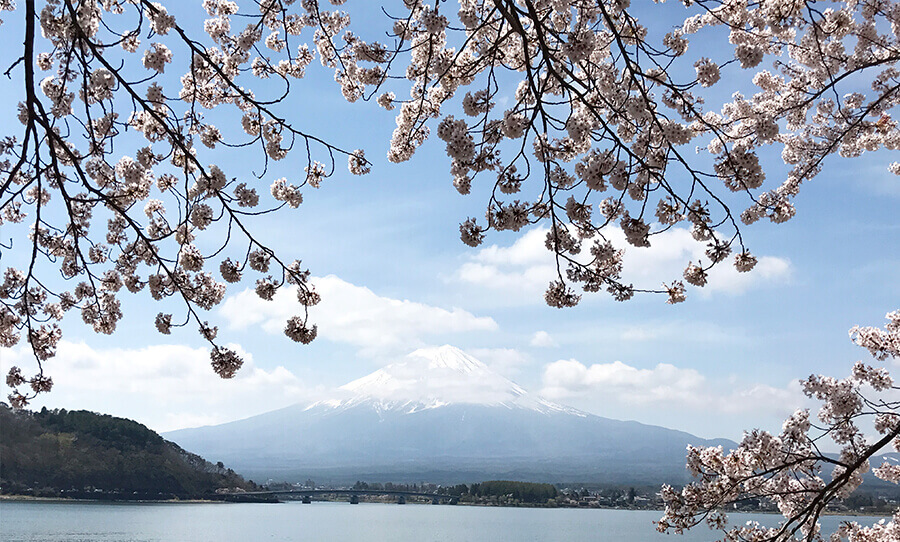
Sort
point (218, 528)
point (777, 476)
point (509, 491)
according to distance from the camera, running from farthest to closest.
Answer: point (509, 491)
point (218, 528)
point (777, 476)

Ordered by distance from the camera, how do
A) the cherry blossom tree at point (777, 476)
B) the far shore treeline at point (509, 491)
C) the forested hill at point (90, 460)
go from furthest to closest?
the far shore treeline at point (509, 491), the forested hill at point (90, 460), the cherry blossom tree at point (777, 476)

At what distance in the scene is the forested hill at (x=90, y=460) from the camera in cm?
4803

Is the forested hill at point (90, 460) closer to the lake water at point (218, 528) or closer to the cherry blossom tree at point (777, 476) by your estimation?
the lake water at point (218, 528)

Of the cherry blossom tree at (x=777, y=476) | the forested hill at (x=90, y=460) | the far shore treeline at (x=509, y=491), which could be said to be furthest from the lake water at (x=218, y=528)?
the cherry blossom tree at (x=777, y=476)

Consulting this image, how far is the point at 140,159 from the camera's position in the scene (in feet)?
11.3

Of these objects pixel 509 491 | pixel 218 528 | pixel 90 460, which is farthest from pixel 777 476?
pixel 509 491

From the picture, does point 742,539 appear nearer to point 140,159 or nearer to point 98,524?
point 140,159

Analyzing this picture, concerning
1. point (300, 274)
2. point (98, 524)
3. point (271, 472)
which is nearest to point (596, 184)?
point (300, 274)

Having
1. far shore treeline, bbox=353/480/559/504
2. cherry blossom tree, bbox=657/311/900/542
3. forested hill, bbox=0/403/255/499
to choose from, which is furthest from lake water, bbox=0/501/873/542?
cherry blossom tree, bbox=657/311/900/542

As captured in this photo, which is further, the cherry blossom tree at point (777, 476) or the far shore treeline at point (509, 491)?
the far shore treeline at point (509, 491)

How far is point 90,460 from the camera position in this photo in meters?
51.2

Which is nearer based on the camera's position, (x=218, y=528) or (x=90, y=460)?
(x=90, y=460)

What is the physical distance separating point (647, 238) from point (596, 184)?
32 centimetres

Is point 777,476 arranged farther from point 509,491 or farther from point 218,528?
point 509,491
